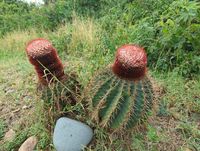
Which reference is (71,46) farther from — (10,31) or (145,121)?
(10,31)

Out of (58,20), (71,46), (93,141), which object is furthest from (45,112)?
(58,20)

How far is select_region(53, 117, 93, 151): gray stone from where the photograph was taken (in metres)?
2.85

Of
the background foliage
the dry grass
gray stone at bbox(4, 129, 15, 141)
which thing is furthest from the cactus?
the dry grass

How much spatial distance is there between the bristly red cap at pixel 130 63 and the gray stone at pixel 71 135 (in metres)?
0.59

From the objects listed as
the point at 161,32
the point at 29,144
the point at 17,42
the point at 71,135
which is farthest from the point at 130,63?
the point at 17,42

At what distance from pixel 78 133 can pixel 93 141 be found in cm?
17

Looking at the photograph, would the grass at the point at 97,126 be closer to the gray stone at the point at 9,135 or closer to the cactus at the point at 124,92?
the gray stone at the point at 9,135

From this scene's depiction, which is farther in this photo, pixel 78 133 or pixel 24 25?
pixel 24 25

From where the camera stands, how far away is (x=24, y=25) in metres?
9.91

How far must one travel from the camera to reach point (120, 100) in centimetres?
265

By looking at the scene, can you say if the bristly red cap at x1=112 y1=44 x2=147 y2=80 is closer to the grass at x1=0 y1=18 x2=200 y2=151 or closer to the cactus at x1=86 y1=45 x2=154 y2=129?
the cactus at x1=86 y1=45 x2=154 y2=129

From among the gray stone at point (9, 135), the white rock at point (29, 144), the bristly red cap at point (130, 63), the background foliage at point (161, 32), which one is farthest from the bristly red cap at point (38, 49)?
the background foliage at point (161, 32)

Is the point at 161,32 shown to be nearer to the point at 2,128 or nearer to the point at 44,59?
the point at 44,59

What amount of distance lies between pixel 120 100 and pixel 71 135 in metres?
0.54
